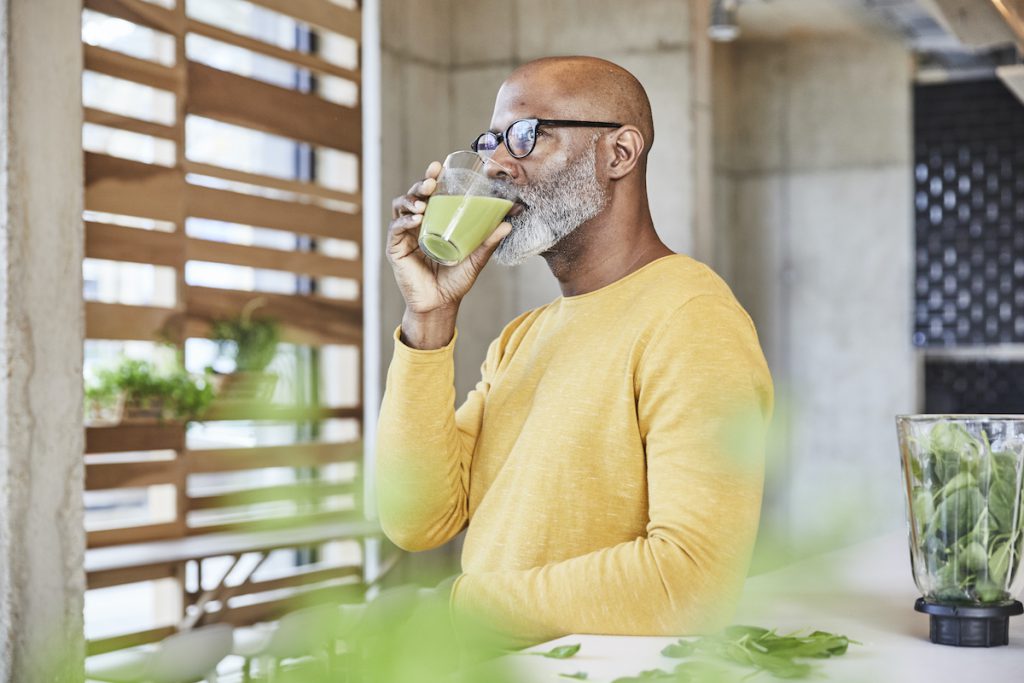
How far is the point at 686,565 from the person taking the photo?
1067 millimetres

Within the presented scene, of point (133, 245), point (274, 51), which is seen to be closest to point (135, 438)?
point (133, 245)

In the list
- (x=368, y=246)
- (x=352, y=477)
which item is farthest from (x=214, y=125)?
(x=352, y=477)

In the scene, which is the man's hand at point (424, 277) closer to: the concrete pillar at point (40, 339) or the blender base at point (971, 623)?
the blender base at point (971, 623)

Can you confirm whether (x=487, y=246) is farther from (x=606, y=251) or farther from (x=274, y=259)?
(x=274, y=259)

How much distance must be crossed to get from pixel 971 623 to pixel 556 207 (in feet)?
2.07

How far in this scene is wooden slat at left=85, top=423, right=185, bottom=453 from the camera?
393cm

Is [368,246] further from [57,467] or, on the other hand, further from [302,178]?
[57,467]

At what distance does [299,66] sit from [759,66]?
453cm

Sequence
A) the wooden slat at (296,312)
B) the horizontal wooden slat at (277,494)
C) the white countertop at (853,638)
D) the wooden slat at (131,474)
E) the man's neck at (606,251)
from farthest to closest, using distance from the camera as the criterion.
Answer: the wooden slat at (296,312) → the wooden slat at (131,474) → the man's neck at (606,251) → the white countertop at (853,638) → the horizontal wooden slat at (277,494)

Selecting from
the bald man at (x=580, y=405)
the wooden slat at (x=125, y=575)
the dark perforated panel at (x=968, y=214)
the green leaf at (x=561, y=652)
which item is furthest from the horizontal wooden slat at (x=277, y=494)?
the dark perforated panel at (x=968, y=214)

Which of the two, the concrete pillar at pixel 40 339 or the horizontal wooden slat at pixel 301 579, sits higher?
the concrete pillar at pixel 40 339

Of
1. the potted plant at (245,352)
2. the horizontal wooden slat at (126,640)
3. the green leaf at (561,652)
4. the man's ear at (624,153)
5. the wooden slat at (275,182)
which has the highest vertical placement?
the wooden slat at (275,182)

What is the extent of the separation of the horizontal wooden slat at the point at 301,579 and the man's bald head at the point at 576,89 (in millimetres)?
3443

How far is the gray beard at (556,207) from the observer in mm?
1356
